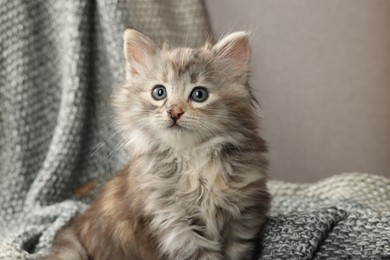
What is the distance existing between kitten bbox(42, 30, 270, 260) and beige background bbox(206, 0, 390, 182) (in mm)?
727

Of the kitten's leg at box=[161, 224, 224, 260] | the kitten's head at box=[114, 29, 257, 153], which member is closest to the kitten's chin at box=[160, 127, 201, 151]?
the kitten's head at box=[114, 29, 257, 153]

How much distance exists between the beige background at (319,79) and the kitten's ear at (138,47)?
701 mm

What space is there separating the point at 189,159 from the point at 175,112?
0.12m

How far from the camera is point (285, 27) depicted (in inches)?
83.7

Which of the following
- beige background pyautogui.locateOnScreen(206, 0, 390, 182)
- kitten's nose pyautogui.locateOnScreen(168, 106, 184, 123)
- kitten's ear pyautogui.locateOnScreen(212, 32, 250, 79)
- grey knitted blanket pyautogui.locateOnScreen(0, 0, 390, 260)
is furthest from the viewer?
beige background pyautogui.locateOnScreen(206, 0, 390, 182)

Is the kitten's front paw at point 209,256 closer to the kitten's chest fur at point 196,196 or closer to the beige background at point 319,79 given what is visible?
the kitten's chest fur at point 196,196

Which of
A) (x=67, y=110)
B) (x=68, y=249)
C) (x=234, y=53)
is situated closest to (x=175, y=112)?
(x=234, y=53)

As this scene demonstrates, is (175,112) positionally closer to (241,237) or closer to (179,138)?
(179,138)

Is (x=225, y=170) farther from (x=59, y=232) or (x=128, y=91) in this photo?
(x=59, y=232)

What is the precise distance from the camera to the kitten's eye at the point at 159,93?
1.33 meters

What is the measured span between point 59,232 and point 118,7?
0.64m

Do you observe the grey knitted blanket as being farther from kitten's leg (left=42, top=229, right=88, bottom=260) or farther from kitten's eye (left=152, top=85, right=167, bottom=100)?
kitten's eye (left=152, top=85, right=167, bottom=100)

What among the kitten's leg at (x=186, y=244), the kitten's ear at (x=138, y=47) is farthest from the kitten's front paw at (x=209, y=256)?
the kitten's ear at (x=138, y=47)

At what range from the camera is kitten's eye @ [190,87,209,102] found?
130 centimetres
